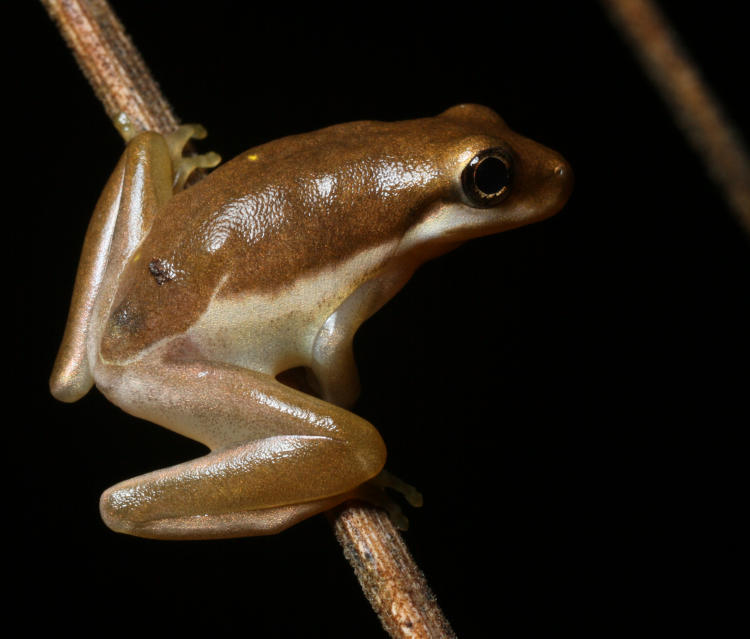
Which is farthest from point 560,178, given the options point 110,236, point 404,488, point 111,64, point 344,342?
point 111,64

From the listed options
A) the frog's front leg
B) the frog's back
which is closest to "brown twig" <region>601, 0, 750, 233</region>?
the frog's back

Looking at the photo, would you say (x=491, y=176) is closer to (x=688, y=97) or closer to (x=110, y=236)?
(x=688, y=97)

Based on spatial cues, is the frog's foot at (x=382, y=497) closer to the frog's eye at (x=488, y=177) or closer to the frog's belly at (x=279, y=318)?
the frog's belly at (x=279, y=318)

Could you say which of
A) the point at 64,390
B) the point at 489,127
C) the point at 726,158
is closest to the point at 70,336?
the point at 64,390

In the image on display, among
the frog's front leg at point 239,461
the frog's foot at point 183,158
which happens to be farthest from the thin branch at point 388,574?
the frog's foot at point 183,158

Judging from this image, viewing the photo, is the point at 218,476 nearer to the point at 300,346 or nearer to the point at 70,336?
the point at 300,346

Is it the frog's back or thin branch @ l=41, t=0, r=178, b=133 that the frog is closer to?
the frog's back
